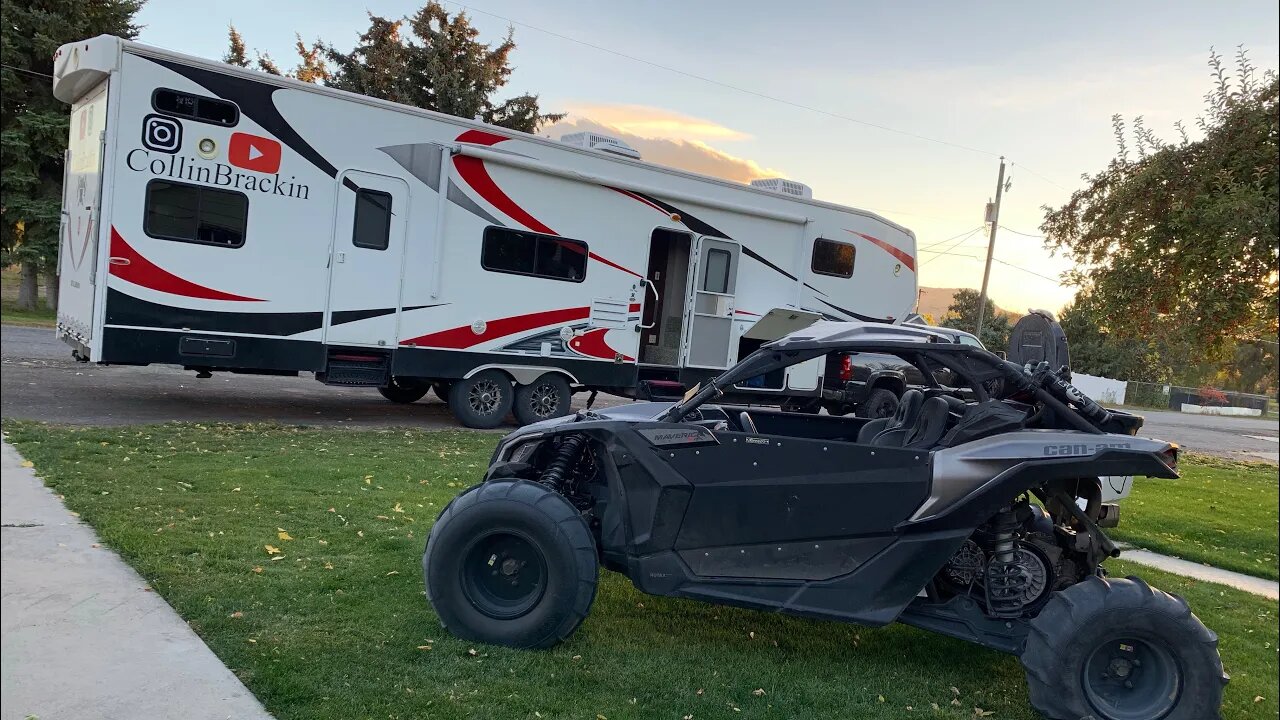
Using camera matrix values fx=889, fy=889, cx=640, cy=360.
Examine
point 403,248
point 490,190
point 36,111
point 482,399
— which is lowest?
point 482,399

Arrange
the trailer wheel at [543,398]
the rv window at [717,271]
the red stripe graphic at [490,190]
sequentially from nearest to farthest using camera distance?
1. the red stripe graphic at [490,190]
2. the trailer wheel at [543,398]
3. the rv window at [717,271]

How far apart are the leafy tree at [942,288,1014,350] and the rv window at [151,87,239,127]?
35285mm

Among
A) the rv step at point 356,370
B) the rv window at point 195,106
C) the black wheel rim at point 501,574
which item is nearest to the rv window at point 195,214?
the rv window at point 195,106

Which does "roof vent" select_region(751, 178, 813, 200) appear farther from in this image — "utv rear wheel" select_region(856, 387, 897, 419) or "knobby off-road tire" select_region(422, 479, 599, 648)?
"knobby off-road tire" select_region(422, 479, 599, 648)

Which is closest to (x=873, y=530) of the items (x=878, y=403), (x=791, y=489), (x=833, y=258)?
(x=791, y=489)

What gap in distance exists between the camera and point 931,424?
4.41 metres

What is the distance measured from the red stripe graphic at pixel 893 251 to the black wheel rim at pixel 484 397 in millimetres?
6022

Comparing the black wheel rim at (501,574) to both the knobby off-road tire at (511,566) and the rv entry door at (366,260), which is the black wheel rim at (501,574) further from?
the rv entry door at (366,260)

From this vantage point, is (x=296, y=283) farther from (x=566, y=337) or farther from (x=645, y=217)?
(x=645, y=217)

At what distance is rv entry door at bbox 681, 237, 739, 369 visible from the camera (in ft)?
41.1

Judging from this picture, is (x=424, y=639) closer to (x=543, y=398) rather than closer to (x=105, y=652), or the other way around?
(x=105, y=652)

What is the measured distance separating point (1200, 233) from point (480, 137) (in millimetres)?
7845

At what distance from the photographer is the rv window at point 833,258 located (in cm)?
1351

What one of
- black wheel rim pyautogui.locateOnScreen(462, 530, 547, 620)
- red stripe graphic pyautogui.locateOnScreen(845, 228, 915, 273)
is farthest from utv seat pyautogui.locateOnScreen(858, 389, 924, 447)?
red stripe graphic pyautogui.locateOnScreen(845, 228, 915, 273)
